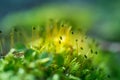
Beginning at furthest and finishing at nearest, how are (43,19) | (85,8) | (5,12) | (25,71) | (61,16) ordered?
1. (5,12)
2. (85,8)
3. (61,16)
4. (43,19)
5. (25,71)

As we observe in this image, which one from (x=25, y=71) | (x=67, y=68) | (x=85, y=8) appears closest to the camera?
(x=25, y=71)

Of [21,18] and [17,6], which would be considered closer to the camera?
[21,18]

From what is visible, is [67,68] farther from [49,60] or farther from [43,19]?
[43,19]

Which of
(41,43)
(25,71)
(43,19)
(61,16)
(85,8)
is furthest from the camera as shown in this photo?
(85,8)

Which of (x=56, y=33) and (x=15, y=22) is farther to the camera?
(x=15, y=22)

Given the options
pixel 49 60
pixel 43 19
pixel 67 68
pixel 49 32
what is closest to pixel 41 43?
pixel 49 32

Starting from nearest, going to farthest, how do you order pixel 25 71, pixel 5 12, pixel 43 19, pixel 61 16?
pixel 25 71 → pixel 43 19 → pixel 61 16 → pixel 5 12

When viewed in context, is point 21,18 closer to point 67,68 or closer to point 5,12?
point 5,12

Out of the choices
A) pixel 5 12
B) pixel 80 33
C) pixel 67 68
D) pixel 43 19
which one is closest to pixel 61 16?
pixel 43 19
